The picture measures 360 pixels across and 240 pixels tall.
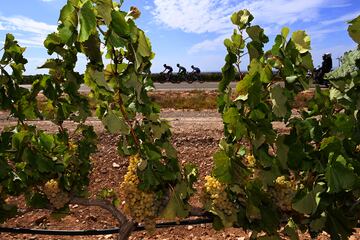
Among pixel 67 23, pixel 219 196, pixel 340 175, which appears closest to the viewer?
pixel 67 23

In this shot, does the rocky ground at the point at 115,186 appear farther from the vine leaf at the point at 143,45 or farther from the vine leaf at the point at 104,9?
the vine leaf at the point at 104,9

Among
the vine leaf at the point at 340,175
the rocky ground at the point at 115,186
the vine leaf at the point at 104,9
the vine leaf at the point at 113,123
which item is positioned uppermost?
the vine leaf at the point at 104,9

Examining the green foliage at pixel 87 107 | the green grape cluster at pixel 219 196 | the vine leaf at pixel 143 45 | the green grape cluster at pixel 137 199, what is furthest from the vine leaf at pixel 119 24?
the green grape cluster at pixel 219 196

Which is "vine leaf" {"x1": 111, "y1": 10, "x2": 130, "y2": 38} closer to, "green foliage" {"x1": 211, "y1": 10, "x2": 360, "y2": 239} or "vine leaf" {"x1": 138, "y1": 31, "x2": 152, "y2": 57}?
"vine leaf" {"x1": 138, "y1": 31, "x2": 152, "y2": 57}

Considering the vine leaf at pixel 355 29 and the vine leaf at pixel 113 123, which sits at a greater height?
the vine leaf at pixel 355 29

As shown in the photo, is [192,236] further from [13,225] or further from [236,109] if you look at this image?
[236,109]

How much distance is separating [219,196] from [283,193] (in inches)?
16.9

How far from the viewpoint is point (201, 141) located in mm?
8781

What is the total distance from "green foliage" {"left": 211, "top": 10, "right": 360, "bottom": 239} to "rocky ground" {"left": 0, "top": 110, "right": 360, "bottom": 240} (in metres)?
2.72

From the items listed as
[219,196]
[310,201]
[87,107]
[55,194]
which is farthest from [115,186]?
[310,201]

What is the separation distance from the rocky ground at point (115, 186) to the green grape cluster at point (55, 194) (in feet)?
4.00

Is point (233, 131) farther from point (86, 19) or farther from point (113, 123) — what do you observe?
point (86, 19)

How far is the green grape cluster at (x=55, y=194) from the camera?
3.22 meters

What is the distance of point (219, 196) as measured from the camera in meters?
2.72
